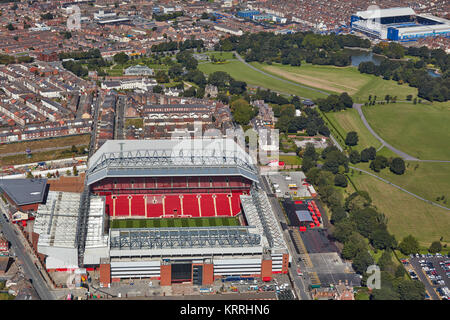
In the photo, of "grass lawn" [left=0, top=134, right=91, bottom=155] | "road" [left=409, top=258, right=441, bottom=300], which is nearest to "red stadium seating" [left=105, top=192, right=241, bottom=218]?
"grass lawn" [left=0, top=134, right=91, bottom=155]

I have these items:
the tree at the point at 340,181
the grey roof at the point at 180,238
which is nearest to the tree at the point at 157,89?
the tree at the point at 340,181

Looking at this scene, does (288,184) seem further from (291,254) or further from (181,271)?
(181,271)

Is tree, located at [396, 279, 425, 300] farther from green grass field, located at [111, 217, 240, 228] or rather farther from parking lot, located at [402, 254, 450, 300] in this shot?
green grass field, located at [111, 217, 240, 228]

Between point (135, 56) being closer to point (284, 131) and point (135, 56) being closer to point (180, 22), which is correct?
point (180, 22)

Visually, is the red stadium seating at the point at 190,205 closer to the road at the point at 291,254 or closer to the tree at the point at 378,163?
the road at the point at 291,254

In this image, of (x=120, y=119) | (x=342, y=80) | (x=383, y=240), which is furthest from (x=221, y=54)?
(x=383, y=240)

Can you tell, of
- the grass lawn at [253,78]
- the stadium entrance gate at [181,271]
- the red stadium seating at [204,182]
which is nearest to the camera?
the stadium entrance gate at [181,271]
